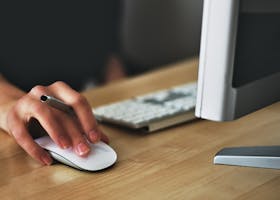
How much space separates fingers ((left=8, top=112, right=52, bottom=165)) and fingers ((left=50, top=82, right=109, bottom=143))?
0.08 metres

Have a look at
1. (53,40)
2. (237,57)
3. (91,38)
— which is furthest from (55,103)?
(91,38)

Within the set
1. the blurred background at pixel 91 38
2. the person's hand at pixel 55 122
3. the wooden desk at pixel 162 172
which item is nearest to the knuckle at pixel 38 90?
the person's hand at pixel 55 122

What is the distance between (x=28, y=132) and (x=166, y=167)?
231 mm

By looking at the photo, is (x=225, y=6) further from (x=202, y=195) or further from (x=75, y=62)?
(x=75, y=62)

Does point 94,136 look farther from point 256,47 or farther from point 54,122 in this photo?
point 256,47

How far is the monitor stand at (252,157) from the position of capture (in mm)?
797

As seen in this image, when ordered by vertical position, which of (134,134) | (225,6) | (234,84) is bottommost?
(134,134)

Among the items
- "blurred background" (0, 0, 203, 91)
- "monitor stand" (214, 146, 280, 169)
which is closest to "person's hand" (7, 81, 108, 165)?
"monitor stand" (214, 146, 280, 169)

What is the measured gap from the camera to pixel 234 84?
2.30 ft

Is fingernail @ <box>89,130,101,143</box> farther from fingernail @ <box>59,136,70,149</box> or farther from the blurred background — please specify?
the blurred background

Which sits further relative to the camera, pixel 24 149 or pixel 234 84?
pixel 24 149

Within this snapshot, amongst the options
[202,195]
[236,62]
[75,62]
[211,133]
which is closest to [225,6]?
[236,62]

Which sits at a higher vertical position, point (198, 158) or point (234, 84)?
point (234, 84)

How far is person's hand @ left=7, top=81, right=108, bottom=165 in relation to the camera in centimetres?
83
